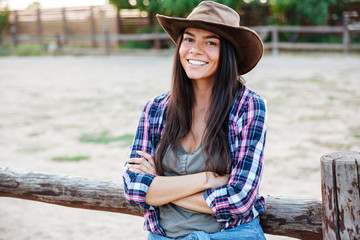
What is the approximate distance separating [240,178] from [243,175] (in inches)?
0.7

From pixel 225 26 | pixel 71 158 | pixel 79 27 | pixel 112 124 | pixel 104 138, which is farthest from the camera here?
pixel 79 27

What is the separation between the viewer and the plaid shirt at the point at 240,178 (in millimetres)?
1831

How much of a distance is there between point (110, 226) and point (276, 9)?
1752 centimetres

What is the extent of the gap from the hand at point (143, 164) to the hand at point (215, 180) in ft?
0.91

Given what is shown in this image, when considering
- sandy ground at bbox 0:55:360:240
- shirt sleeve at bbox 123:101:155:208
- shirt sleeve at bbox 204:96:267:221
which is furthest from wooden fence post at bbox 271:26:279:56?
shirt sleeve at bbox 204:96:267:221

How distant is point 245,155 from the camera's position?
6.09 feet

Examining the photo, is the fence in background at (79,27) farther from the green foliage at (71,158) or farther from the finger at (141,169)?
the finger at (141,169)

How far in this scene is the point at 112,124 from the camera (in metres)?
7.59

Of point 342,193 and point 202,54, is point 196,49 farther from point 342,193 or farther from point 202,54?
point 342,193

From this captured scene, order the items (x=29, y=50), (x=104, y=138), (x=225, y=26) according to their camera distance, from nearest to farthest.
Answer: (x=225, y=26)
(x=104, y=138)
(x=29, y=50)

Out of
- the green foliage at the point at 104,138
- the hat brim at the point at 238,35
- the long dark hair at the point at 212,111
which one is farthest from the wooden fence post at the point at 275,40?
the long dark hair at the point at 212,111

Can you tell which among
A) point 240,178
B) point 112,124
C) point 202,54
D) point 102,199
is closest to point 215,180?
point 240,178

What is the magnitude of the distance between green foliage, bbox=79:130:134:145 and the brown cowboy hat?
452 cm

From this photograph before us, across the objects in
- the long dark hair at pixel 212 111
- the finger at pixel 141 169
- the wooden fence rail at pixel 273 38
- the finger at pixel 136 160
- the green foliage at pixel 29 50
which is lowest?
the green foliage at pixel 29 50
